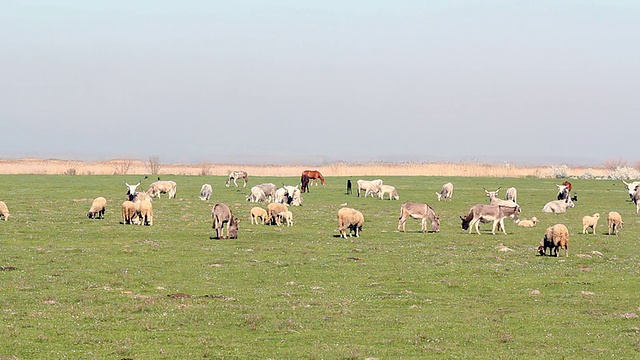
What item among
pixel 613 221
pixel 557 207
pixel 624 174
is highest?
pixel 624 174

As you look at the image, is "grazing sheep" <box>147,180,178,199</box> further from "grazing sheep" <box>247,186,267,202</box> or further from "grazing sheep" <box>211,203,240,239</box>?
"grazing sheep" <box>211,203,240,239</box>

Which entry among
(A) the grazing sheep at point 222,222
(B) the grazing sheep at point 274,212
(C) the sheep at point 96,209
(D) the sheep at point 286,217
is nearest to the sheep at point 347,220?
(A) the grazing sheep at point 222,222

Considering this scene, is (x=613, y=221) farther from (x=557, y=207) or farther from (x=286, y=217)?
(x=286, y=217)

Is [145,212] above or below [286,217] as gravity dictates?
above

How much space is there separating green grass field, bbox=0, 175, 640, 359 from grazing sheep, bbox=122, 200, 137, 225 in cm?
111

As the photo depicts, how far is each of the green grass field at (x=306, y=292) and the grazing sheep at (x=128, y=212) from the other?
111 cm

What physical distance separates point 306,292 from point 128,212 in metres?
19.4

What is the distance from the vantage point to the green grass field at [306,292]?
53.2 ft

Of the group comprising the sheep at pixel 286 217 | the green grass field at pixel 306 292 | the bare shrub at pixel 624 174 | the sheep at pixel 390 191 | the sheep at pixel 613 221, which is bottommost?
the green grass field at pixel 306 292

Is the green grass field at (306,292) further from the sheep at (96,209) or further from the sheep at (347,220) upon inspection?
the sheep at (96,209)

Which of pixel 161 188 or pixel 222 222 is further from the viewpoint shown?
pixel 161 188

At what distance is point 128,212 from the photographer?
39.4m

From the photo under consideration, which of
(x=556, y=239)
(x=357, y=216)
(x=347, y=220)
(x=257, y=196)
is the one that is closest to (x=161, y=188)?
(x=257, y=196)

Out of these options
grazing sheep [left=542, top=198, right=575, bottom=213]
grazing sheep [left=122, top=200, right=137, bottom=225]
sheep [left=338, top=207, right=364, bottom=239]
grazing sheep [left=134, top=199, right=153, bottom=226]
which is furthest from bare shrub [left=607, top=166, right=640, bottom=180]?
grazing sheep [left=122, top=200, right=137, bottom=225]
